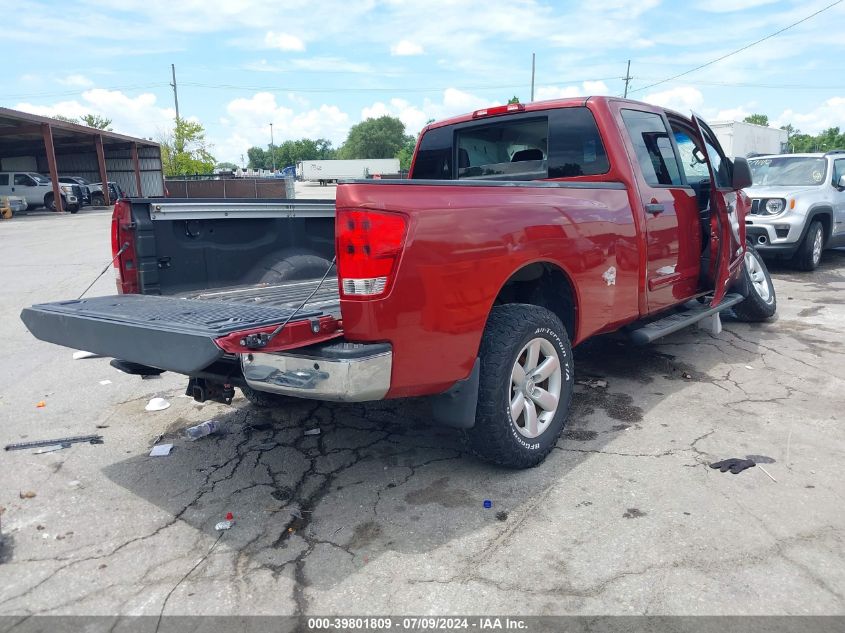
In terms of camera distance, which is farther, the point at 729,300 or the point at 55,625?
the point at 729,300

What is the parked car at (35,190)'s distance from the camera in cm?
3012

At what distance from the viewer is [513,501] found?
10.4 ft

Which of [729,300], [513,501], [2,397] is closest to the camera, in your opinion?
[513,501]

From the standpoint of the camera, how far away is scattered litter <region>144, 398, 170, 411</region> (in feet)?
15.2

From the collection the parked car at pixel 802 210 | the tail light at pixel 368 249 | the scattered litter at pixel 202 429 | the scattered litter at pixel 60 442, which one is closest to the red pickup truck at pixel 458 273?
the tail light at pixel 368 249

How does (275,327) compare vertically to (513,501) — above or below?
above

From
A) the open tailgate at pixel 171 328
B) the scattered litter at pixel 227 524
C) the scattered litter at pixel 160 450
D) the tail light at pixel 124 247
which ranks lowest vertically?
the scattered litter at pixel 160 450

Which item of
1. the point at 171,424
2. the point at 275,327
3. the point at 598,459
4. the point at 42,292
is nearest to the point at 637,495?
the point at 598,459

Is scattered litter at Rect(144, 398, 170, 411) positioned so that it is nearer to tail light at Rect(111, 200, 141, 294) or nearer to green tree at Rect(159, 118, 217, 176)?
tail light at Rect(111, 200, 141, 294)

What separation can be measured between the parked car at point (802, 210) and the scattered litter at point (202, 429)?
8886 mm

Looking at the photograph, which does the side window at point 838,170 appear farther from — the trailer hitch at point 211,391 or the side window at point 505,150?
the trailer hitch at point 211,391

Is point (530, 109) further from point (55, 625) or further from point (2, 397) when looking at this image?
point (2, 397)

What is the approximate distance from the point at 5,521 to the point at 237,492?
3.61 feet

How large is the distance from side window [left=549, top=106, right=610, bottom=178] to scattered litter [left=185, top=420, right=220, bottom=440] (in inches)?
115
